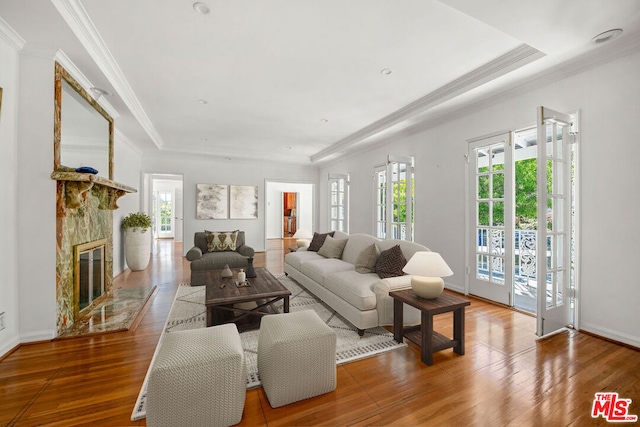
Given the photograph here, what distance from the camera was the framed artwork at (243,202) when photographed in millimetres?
7633

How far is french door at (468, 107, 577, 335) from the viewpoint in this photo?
8.71ft

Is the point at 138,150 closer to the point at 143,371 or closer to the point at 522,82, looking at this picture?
the point at 143,371

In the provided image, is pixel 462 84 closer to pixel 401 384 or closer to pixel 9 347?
pixel 401 384

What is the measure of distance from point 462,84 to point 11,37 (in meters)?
4.43

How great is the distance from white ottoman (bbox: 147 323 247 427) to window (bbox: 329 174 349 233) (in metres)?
5.55

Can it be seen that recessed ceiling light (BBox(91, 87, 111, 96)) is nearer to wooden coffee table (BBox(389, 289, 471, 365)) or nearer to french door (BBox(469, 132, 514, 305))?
wooden coffee table (BBox(389, 289, 471, 365))

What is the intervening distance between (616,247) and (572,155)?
3.29ft

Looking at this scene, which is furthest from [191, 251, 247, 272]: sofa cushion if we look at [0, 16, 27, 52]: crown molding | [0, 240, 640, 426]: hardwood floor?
[0, 16, 27, 52]: crown molding

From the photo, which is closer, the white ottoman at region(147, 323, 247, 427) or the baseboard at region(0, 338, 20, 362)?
the white ottoman at region(147, 323, 247, 427)

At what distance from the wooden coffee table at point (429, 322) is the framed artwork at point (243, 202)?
592cm

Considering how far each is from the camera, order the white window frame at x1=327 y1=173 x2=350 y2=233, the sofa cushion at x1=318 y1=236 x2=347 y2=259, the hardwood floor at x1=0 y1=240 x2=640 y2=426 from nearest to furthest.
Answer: the hardwood floor at x1=0 y1=240 x2=640 y2=426
the sofa cushion at x1=318 y1=236 x2=347 y2=259
the white window frame at x1=327 y1=173 x2=350 y2=233

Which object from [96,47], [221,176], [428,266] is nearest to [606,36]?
[428,266]

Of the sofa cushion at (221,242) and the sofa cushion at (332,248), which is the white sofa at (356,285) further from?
the sofa cushion at (221,242)

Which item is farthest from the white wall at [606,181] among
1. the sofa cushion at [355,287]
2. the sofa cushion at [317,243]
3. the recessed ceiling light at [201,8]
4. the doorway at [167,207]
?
the doorway at [167,207]
